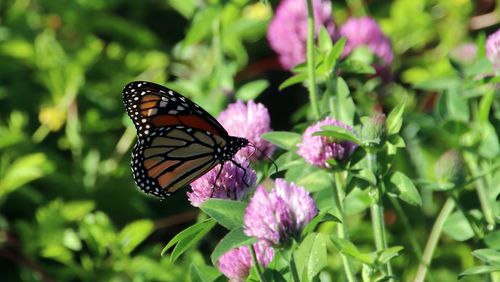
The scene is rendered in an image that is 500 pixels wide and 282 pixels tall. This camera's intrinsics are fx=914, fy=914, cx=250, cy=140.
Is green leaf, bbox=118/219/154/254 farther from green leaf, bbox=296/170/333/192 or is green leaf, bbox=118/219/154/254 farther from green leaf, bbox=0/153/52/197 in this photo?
green leaf, bbox=296/170/333/192

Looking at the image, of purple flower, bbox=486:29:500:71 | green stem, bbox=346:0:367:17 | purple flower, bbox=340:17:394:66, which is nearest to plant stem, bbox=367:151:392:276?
purple flower, bbox=486:29:500:71

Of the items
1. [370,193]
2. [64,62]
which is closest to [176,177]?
[370,193]

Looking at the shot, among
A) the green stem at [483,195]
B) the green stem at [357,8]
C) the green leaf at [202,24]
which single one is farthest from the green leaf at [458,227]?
the green stem at [357,8]

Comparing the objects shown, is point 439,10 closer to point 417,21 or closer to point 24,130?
point 417,21

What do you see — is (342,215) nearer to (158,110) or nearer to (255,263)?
(255,263)

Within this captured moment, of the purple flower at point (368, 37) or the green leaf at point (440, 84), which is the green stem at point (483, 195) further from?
the purple flower at point (368, 37)

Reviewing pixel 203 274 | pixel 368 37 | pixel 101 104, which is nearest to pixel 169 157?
pixel 203 274
